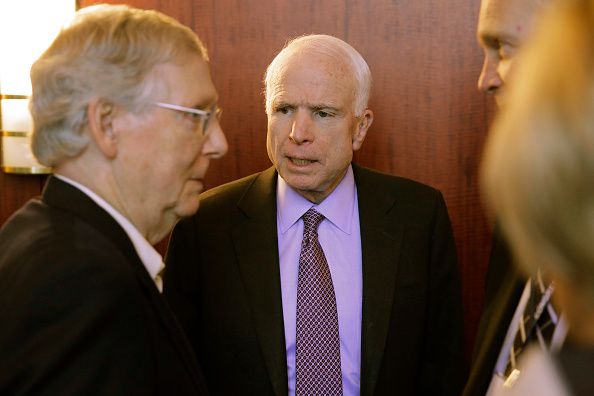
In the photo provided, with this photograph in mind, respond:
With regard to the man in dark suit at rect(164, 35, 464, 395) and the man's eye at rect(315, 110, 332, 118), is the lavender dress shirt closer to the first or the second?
the man in dark suit at rect(164, 35, 464, 395)

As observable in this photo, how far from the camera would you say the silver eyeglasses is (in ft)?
5.75

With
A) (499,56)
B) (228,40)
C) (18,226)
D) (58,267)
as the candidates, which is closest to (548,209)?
(58,267)

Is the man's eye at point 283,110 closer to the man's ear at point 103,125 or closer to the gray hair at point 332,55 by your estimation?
the gray hair at point 332,55

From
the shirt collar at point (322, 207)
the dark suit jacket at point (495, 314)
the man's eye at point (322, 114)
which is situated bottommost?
the dark suit jacket at point (495, 314)

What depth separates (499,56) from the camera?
202cm

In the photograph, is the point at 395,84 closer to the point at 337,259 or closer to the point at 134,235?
the point at 337,259

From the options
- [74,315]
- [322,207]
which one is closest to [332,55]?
[322,207]

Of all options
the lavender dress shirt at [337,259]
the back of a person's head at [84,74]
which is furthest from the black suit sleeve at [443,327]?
the back of a person's head at [84,74]

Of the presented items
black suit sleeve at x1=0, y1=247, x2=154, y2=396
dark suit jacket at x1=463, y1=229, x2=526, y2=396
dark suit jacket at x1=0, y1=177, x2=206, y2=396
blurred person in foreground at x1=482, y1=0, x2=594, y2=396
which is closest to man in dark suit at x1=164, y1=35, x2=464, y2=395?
dark suit jacket at x1=463, y1=229, x2=526, y2=396

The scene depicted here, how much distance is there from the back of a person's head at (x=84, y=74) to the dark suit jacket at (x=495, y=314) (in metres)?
1.05

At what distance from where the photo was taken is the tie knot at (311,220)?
2607 millimetres

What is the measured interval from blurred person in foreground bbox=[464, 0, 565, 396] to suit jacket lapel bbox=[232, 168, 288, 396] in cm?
64

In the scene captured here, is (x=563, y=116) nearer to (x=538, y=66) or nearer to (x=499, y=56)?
(x=538, y=66)

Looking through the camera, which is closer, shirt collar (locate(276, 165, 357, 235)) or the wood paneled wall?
shirt collar (locate(276, 165, 357, 235))
